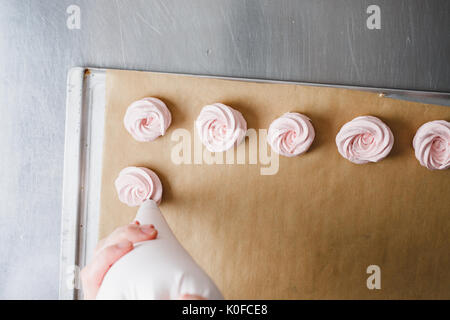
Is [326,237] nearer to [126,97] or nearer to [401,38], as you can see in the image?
[401,38]

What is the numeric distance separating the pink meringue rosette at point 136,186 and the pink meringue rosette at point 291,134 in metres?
0.53

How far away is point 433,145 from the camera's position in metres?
1.61

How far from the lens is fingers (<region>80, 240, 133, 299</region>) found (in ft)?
3.64

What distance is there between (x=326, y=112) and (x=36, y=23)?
4.29 ft

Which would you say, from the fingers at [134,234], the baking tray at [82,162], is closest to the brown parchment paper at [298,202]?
the baking tray at [82,162]

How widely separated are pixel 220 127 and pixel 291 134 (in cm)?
30

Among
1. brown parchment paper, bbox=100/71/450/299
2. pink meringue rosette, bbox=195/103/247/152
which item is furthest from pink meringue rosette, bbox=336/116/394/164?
pink meringue rosette, bbox=195/103/247/152

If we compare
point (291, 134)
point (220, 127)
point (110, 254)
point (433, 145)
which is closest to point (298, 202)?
point (291, 134)

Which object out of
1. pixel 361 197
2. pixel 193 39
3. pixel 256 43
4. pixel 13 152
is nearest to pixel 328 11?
pixel 256 43

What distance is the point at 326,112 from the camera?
5.35 ft

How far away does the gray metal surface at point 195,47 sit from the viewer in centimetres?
163

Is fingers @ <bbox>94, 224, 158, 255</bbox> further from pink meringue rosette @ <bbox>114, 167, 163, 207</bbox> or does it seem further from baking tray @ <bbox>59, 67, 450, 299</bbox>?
baking tray @ <bbox>59, 67, 450, 299</bbox>

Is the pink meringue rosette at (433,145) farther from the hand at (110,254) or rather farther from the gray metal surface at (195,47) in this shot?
the hand at (110,254)

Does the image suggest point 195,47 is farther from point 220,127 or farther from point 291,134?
point 291,134
